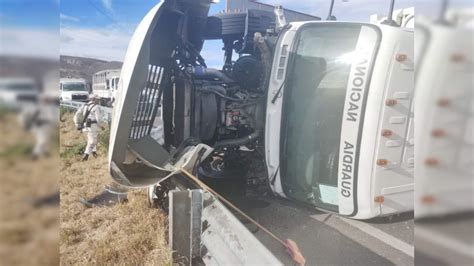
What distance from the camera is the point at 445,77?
34.4 inches

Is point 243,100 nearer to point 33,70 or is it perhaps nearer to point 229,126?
point 229,126

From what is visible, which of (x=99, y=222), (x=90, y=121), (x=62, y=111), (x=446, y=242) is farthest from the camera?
(x=99, y=222)

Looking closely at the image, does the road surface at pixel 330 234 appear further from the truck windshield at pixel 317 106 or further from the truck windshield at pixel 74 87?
the truck windshield at pixel 74 87

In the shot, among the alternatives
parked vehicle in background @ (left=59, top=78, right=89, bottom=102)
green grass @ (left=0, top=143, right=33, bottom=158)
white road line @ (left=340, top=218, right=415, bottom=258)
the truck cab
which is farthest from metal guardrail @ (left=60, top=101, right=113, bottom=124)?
white road line @ (left=340, top=218, right=415, bottom=258)

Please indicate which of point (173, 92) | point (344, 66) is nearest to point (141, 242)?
point (173, 92)

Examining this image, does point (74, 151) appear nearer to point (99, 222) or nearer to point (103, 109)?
point (103, 109)

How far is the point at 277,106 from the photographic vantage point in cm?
206

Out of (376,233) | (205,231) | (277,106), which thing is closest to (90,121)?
(205,231)

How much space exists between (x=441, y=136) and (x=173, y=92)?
69.0 inches

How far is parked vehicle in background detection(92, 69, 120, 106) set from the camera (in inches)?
57.4

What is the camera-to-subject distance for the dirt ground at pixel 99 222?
1300mm

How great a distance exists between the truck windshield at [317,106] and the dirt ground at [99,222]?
85cm

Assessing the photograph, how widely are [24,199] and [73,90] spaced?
46 cm

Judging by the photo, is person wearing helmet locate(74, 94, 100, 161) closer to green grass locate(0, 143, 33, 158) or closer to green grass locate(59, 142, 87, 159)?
green grass locate(59, 142, 87, 159)
